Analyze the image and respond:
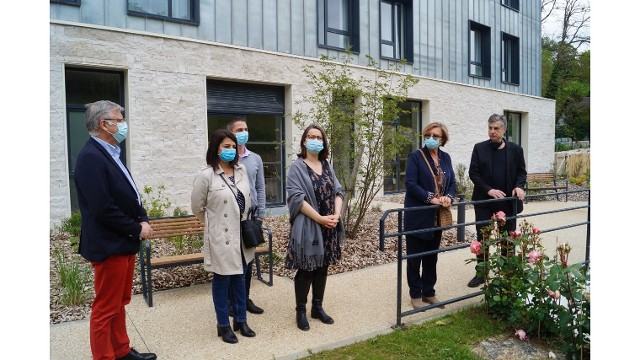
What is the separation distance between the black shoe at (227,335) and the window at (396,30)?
11.7 m

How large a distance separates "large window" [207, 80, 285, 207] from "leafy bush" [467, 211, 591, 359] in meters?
6.67

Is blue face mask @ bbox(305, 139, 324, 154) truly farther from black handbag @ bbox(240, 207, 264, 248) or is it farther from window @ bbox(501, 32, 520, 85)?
window @ bbox(501, 32, 520, 85)

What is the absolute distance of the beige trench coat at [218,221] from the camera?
4.05m

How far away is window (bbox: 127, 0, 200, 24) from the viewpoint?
945 centimetres

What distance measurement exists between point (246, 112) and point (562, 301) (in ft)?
26.8

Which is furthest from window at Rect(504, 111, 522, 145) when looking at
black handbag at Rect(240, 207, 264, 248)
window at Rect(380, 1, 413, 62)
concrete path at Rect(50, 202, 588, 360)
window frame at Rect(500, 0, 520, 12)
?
black handbag at Rect(240, 207, 264, 248)

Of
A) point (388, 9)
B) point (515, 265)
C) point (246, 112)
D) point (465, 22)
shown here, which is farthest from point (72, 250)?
point (465, 22)

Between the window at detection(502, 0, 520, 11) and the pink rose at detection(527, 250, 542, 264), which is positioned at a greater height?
the window at detection(502, 0, 520, 11)

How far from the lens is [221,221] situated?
4.09 meters

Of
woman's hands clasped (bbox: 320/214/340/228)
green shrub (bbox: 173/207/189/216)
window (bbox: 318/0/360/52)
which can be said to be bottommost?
green shrub (bbox: 173/207/189/216)

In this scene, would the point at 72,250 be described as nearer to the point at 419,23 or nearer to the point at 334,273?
the point at 334,273

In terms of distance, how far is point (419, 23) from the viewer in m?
15.5

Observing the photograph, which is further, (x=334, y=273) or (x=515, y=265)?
(x=334, y=273)

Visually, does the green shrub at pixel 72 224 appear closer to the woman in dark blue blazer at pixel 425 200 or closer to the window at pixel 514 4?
the woman in dark blue blazer at pixel 425 200
